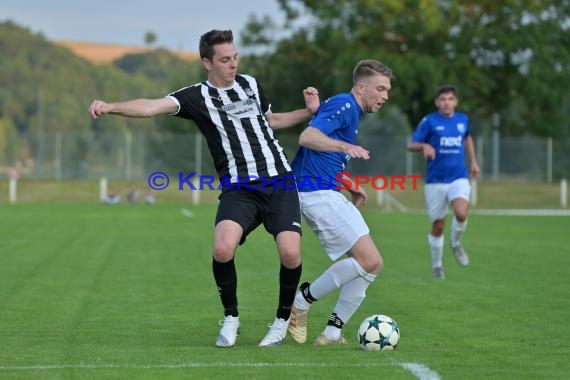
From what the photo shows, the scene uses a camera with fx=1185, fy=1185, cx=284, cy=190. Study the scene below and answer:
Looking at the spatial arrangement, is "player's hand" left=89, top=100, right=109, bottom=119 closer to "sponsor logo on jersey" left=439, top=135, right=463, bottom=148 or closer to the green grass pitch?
the green grass pitch

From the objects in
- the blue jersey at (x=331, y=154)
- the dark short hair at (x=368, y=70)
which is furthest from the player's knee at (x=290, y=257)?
the dark short hair at (x=368, y=70)

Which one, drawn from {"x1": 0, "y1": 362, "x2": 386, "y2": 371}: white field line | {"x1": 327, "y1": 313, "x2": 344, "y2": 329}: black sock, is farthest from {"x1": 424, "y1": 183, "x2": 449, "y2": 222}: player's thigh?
{"x1": 0, "y1": 362, "x2": 386, "y2": 371}: white field line

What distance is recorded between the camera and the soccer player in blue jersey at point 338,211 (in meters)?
8.57

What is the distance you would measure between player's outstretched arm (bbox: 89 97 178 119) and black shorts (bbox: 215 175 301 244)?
0.77 m

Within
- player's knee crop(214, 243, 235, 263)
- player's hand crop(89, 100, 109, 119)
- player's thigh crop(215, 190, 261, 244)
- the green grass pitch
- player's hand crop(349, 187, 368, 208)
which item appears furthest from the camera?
player's hand crop(349, 187, 368, 208)

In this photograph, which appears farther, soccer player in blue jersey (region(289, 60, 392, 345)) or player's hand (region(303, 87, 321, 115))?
player's hand (region(303, 87, 321, 115))

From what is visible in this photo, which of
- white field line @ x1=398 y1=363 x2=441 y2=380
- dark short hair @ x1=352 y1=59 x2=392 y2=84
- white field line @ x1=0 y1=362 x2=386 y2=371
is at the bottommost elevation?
white field line @ x1=0 y1=362 x2=386 y2=371

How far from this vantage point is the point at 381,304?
11.4m

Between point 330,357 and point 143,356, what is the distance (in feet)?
4.10

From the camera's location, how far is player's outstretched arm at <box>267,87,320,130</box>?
8828 mm

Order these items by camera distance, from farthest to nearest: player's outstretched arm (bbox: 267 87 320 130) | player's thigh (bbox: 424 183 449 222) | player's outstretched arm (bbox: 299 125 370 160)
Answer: player's thigh (bbox: 424 183 449 222), player's outstretched arm (bbox: 267 87 320 130), player's outstretched arm (bbox: 299 125 370 160)

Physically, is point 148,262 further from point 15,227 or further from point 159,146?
point 159,146

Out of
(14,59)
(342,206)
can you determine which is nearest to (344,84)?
(342,206)

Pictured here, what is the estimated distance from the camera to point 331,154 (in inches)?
345
